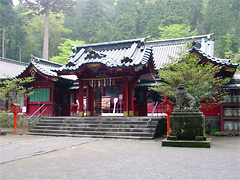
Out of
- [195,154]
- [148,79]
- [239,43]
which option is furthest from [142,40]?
[239,43]

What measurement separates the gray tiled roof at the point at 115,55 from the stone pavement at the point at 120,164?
6.49 meters

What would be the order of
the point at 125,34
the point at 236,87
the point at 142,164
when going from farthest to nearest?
the point at 125,34 → the point at 236,87 → the point at 142,164

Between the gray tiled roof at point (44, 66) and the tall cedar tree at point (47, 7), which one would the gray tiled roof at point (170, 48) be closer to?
the gray tiled roof at point (44, 66)

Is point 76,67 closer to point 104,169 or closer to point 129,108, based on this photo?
point 129,108

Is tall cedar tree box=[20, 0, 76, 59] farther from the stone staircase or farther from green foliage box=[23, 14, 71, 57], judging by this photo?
the stone staircase

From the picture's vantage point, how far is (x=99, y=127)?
13.0m

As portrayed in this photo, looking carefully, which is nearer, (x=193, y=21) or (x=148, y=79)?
(x=148, y=79)

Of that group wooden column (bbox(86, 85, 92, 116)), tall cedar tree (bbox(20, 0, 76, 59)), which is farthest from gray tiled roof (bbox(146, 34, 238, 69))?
tall cedar tree (bbox(20, 0, 76, 59))

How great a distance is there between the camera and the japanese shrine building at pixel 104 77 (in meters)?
13.7

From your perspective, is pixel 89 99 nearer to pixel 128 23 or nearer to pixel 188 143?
pixel 188 143

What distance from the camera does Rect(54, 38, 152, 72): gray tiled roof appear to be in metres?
13.6

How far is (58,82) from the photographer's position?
703 inches

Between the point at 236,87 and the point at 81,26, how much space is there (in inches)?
1650

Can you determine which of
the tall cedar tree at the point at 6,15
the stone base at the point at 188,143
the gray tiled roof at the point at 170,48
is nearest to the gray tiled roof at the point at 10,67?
the tall cedar tree at the point at 6,15
